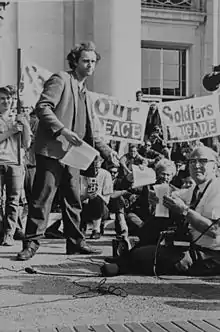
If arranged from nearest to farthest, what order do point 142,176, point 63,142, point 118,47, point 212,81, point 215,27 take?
1. point 63,142
2. point 212,81
3. point 142,176
4. point 118,47
5. point 215,27

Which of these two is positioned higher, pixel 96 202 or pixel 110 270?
pixel 96 202

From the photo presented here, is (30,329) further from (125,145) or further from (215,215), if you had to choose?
(125,145)

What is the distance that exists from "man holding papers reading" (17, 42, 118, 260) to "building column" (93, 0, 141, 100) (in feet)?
26.8

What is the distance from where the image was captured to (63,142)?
6.21 m

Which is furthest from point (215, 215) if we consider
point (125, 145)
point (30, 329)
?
point (125, 145)

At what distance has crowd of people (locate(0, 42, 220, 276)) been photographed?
512cm

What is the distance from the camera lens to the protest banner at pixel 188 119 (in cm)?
1154

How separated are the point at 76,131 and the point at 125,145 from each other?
214 inches

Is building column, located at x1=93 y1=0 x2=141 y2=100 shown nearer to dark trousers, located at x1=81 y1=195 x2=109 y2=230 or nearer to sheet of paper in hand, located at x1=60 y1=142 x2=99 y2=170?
dark trousers, located at x1=81 y1=195 x2=109 y2=230

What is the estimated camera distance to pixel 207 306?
431 centimetres

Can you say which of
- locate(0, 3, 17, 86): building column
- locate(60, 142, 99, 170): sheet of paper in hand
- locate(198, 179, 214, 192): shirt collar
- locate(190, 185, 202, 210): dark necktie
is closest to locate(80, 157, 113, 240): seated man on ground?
locate(60, 142, 99, 170): sheet of paper in hand

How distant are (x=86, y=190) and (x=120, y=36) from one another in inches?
269

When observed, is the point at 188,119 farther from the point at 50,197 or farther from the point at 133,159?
the point at 50,197

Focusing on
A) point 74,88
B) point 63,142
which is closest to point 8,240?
point 63,142
